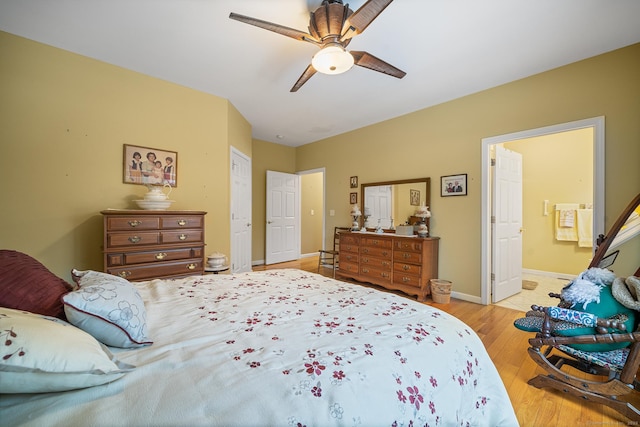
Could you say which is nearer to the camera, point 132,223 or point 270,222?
point 132,223

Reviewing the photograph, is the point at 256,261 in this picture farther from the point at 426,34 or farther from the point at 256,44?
the point at 426,34

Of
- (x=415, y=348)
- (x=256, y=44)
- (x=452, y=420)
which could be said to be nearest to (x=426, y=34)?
(x=256, y=44)

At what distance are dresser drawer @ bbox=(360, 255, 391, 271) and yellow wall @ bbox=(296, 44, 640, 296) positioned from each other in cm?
74

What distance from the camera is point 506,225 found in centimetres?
335

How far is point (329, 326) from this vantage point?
108 cm

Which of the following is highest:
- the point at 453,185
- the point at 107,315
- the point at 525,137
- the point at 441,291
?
the point at 525,137

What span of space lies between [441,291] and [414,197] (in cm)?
138

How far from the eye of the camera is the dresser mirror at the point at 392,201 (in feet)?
12.3

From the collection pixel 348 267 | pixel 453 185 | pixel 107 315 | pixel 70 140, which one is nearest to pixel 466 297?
pixel 453 185

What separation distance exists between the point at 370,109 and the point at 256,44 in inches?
78.8

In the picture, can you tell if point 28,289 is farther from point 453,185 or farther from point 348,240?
point 453,185

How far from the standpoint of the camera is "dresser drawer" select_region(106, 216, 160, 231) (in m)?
2.20

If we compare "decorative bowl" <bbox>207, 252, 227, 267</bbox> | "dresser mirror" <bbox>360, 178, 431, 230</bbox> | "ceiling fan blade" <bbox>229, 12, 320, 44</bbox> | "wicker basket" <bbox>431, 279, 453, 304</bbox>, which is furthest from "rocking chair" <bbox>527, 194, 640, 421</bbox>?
"decorative bowl" <bbox>207, 252, 227, 267</bbox>

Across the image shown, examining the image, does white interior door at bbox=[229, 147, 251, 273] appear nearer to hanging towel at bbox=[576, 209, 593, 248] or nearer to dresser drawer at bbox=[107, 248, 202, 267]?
dresser drawer at bbox=[107, 248, 202, 267]
